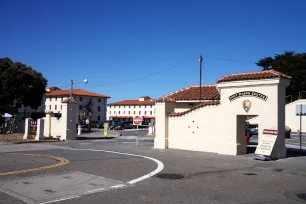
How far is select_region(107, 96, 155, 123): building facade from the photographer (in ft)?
327

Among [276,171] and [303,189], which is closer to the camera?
[303,189]

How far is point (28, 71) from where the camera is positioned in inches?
1698

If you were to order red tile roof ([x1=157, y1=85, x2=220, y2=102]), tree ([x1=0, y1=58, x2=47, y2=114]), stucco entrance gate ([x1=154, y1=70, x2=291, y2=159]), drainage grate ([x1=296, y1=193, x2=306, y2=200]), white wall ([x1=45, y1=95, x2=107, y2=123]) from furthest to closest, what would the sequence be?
white wall ([x1=45, y1=95, x2=107, y2=123])
tree ([x1=0, y1=58, x2=47, y2=114])
red tile roof ([x1=157, y1=85, x2=220, y2=102])
stucco entrance gate ([x1=154, y1=70, x2=291, y2=159])
drainage grate ([x1=296, y1=193, x2=306, y2=200])

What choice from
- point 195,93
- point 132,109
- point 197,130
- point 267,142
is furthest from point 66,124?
point 132,109

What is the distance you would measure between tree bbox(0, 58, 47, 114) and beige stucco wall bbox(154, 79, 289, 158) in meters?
27.6

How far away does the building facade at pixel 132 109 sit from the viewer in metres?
99.7

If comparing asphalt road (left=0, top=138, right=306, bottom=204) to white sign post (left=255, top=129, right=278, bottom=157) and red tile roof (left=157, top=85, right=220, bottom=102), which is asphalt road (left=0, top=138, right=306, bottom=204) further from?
red tile roof (left=157, top=85, right=220, bottom=102)

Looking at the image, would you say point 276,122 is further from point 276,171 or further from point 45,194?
point 45,194

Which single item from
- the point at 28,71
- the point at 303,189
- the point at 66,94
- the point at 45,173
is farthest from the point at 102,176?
the point at 66,94

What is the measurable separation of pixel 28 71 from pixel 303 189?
134 ft

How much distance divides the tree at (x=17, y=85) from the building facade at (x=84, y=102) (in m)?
39.1

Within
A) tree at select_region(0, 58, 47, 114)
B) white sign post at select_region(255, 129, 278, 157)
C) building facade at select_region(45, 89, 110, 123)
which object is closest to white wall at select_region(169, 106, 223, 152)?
white sign post at select_region(255, 129, 278, 157)

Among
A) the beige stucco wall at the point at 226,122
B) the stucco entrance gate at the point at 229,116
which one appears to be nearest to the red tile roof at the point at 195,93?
the stucco entrance gate at the point at 229,116

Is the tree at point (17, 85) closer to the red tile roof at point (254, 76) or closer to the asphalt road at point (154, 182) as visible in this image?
the asphalt road at point (154, 182)
